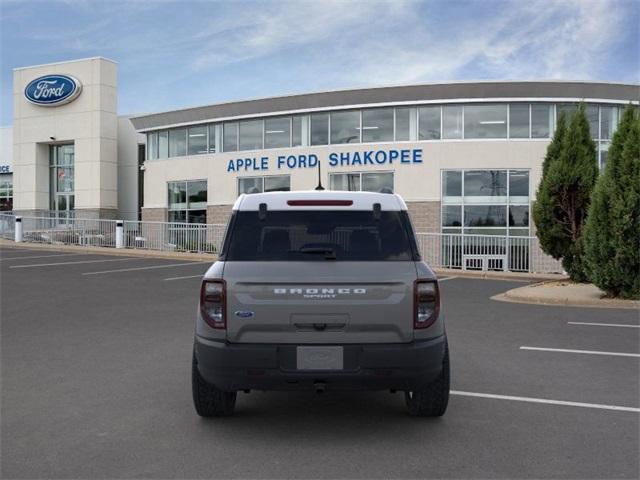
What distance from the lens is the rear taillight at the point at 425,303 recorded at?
4.47m

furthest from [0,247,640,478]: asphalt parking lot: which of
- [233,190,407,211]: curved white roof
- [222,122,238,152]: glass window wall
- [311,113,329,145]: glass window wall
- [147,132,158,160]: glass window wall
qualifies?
[147,132,158,160]: glass window wall

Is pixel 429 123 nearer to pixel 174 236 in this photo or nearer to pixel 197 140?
pixel 174 236

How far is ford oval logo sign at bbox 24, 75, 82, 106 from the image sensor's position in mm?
35531

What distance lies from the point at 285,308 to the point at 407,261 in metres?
0.92

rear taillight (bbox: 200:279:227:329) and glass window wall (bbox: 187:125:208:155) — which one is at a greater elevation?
glass window wall (bbox: 187:125:208:155)

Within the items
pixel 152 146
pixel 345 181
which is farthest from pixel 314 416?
pixel 152 146

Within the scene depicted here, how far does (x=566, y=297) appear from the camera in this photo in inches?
511

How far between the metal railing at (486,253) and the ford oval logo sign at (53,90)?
22.7 metres

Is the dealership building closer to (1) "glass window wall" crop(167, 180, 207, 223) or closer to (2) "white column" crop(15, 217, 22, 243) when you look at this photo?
(1) "glass window wall" crop(167, 180, 207, 223)

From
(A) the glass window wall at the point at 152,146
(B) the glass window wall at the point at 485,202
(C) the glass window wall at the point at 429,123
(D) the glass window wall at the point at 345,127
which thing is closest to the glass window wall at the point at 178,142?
(A) the glass window wall at the point at 152,146

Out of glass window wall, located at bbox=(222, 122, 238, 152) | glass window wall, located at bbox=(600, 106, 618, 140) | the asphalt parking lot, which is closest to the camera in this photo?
the asphalt parking lot

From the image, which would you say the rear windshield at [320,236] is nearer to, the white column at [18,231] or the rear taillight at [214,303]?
the rear taillight at [214,303]

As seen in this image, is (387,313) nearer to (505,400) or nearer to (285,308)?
(285,308)

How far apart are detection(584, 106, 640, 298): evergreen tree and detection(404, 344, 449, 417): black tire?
29.5ft
